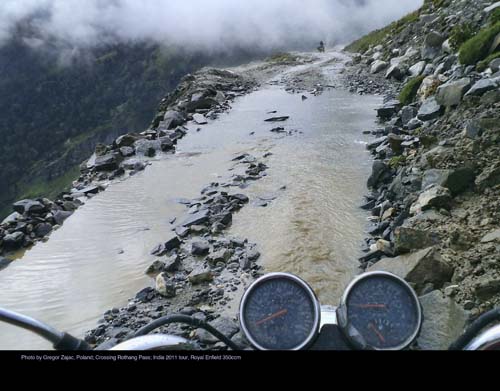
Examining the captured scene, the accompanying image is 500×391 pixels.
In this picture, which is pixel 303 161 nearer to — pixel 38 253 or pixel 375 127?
pixel 375 127

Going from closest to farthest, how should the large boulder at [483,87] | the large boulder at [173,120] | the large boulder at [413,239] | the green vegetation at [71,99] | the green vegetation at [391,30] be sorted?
1. the large boulder at [413,239]
2. the large boulder at [483,87]
3. the large boulder at [173,120]
4. the green vegetation at [391,30]
5. the green vegetation at [71,99]

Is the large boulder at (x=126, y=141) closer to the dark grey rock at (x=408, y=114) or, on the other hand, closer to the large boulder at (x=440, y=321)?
the dark grey rock at (x=408, y=114)

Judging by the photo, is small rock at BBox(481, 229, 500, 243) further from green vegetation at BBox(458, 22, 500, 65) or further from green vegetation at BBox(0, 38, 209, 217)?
green vegetation at BBox(0, 38, 209, 217)

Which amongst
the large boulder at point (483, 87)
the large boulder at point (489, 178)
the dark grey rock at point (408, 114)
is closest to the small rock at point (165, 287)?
the large boulder at point (489, 178)

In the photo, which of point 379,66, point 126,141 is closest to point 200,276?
point 126,141

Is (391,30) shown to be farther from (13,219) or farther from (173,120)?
(13,219)
